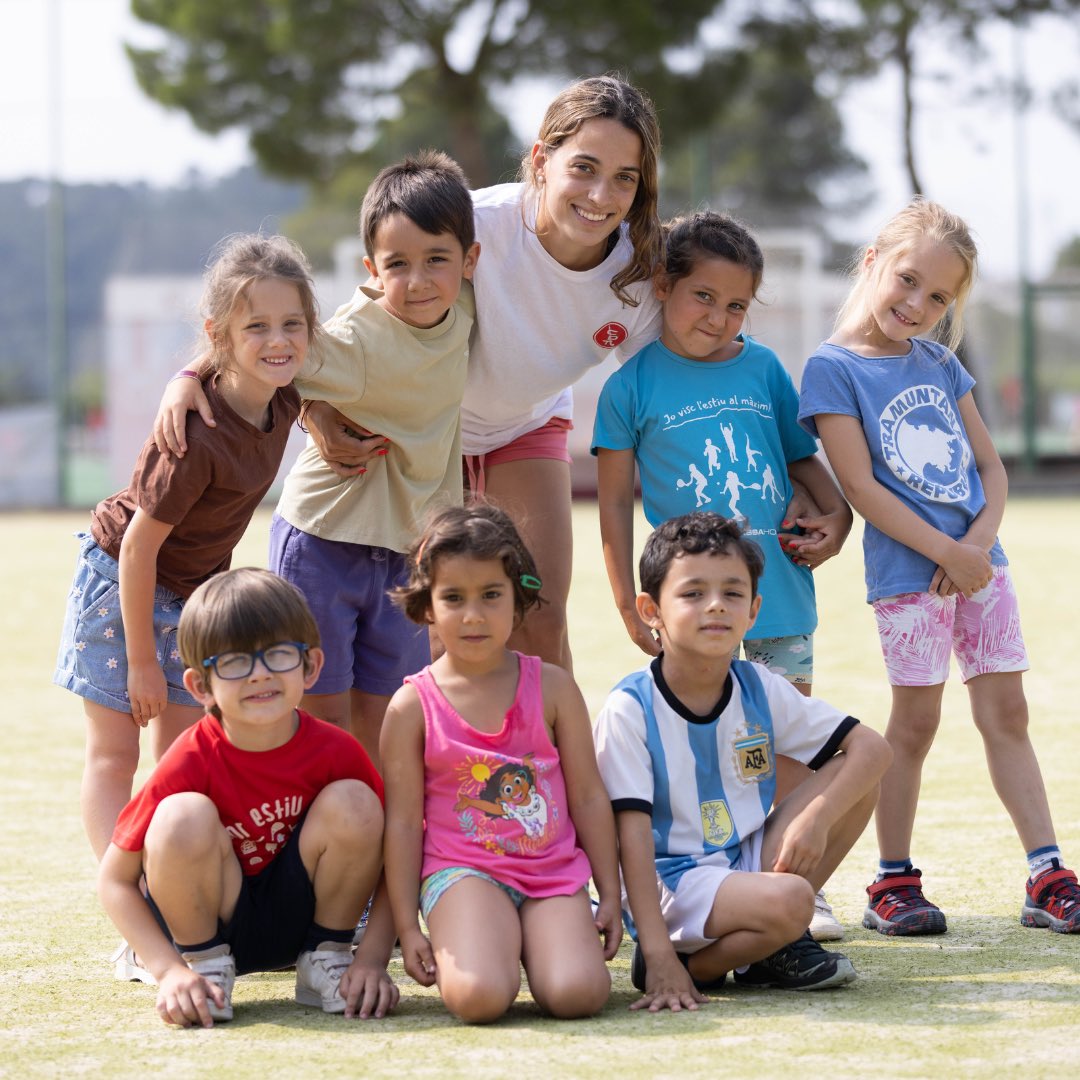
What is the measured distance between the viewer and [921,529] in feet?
11.6

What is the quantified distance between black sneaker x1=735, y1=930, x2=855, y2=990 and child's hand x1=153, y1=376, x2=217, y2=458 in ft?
4.82

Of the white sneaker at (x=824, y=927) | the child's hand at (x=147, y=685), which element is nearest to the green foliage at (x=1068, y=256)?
the white sneaker at (x=824, y=927)

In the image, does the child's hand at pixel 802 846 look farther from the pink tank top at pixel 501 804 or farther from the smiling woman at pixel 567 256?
the smiling woman at pixel 567 256

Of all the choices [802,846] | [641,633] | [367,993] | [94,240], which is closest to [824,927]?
[802,846]

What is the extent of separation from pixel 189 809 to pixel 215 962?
28 cm

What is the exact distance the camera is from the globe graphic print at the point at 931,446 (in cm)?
361

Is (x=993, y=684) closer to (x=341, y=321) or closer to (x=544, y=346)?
(x=544, y=346)

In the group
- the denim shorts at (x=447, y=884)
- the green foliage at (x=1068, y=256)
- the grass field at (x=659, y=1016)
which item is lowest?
the grass field at (x=659, y=1016)

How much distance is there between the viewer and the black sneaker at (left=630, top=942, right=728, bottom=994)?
2898mm

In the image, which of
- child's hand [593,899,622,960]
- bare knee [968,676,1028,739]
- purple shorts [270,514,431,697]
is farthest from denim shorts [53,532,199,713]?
bare knee [968,676,1028,739]

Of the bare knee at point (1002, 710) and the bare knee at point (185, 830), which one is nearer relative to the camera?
the bare knee at point (185, 830)

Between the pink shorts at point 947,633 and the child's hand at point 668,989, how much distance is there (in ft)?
3.38

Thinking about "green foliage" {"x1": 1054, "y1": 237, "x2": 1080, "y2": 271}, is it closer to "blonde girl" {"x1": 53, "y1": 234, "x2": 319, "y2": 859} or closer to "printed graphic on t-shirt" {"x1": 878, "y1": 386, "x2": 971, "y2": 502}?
"printed graphic on t-shirt" {"x1": 878, "y1": 386, "x2": 971, "y2": 502}

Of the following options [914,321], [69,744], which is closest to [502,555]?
[914,321]
